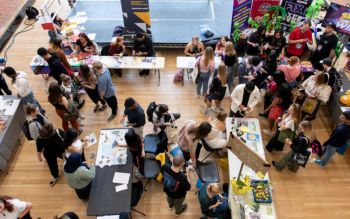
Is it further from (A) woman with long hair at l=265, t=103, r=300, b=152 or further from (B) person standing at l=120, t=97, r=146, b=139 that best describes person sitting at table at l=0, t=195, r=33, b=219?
(A) woman with long hair at l=265, t=103, r=300, b=152

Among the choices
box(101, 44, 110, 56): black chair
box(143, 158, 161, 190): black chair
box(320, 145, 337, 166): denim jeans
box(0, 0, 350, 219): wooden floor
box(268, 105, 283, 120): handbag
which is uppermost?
box(101, 44, 110, 56): black chair

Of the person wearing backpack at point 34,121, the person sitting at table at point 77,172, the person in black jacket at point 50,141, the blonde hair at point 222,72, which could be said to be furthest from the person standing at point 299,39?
the person wearing backpack at point 34,121

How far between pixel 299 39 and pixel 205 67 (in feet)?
8.37

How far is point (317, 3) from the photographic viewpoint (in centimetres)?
809

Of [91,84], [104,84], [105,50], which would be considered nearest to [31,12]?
[105,50]

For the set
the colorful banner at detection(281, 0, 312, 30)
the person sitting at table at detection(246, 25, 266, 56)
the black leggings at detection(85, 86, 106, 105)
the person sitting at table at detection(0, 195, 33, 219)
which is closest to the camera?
the person sitting at table at detection(0, 195, 33, 219)

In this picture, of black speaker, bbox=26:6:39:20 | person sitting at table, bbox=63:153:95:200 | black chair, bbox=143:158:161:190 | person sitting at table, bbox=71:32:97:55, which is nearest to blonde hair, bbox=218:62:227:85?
black chair, bbox=143:158:161:190

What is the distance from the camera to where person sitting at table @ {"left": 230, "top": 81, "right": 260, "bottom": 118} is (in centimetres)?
540

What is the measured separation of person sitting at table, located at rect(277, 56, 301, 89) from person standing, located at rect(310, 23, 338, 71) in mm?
1319

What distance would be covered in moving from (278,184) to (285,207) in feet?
1.51

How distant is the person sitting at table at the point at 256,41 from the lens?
22.9 feet

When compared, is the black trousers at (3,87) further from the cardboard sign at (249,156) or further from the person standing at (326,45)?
the person standing at (326,45)

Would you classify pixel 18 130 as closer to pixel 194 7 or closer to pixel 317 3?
pixel 194 7

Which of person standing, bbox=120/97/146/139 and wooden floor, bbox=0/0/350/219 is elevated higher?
person standing, bbox=120/97/146/139
